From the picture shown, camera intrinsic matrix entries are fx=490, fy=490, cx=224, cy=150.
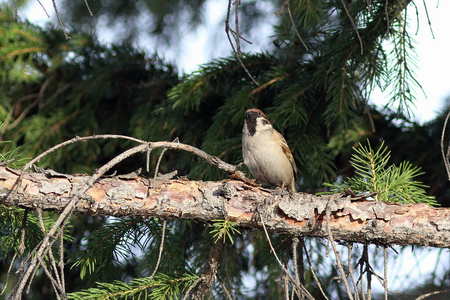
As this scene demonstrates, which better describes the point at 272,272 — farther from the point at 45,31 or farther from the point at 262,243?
the point at 45,31

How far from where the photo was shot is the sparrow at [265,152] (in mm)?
2799

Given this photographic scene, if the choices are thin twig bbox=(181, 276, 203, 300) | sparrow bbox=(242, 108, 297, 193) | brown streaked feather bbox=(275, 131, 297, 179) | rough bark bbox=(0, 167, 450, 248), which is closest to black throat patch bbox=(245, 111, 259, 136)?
sparrow bbox=(242, 108, 297, 193)

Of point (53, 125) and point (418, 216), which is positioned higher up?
point (53, 125)

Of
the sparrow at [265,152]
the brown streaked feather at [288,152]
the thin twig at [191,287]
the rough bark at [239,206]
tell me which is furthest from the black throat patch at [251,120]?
the thin twig at [191,287]

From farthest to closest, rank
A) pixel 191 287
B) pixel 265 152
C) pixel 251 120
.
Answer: pixel 265 152 < pixel 251 120 < pixel 191 287

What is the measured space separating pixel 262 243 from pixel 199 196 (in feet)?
2.81

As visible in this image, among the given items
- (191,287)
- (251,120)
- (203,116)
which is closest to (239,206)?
(191,287)

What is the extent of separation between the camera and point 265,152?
3.05 m

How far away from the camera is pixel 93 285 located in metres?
2.41

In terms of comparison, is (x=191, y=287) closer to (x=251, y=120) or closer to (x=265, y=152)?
(x=251, y=120)

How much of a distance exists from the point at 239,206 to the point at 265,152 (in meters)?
1.14

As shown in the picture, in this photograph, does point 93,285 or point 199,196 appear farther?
point 93,285

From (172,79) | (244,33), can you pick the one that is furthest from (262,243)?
(244,33)

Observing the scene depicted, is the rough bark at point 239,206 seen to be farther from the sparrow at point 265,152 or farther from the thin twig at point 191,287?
the sparrow at point 265,152
